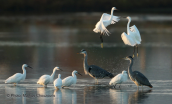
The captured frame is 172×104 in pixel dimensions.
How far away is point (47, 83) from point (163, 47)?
1177 cm

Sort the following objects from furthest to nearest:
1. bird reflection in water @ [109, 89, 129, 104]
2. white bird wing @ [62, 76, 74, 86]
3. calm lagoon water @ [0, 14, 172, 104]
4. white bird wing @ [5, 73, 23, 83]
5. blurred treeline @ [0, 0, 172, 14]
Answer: blurred treeline @ [0, 0, 172, 14]
white bird wing @ [5, 73, 23, 83]
white bird wing @ [62, 76, 74, 86]
calm lagoon water @ [0, 14, 172, 104]
bird reflection in water @ [109, 89, 129, 104]

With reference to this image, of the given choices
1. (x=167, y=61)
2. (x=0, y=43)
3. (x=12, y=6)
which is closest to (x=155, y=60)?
(x=167, y=61)

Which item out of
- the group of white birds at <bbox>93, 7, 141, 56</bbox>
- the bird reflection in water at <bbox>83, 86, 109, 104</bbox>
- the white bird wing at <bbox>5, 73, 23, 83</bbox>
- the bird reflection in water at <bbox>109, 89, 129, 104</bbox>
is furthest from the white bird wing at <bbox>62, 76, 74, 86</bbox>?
the group of white birds at <bbox>93, 7, 141, 56</bbox>

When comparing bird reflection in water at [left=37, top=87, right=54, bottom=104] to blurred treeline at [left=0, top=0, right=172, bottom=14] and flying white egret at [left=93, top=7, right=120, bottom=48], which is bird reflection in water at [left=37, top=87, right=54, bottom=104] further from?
blurred treeline at [left=0, top=0, right=172, bottom=14]

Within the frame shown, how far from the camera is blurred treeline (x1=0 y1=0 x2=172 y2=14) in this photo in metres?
79.1

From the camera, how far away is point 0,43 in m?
24.0

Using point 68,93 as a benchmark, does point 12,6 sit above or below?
above

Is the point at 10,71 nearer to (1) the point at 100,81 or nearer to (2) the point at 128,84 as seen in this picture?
(1) the point at 100,81

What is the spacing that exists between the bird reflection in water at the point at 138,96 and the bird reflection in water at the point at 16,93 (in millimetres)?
2802

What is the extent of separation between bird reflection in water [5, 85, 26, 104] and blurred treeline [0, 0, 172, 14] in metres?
67.3

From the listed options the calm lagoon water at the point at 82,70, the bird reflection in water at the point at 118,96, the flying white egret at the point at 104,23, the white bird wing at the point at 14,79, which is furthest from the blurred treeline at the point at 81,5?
the bird reflection in water at the point at 118,96

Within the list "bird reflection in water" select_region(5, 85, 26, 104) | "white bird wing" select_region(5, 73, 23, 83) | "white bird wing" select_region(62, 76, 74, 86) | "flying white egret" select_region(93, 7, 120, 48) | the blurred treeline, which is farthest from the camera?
the blurred treeline

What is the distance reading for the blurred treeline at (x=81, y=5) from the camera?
79.1 m

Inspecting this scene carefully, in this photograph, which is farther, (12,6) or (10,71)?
(12,6)
